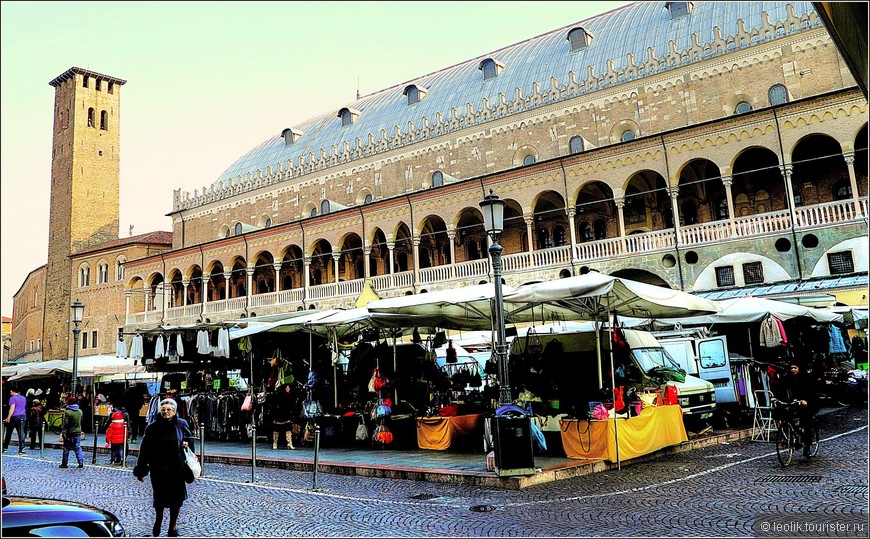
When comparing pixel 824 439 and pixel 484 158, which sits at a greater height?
pixel 484 158

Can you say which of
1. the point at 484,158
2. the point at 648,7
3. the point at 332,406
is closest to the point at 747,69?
the point at 648,7

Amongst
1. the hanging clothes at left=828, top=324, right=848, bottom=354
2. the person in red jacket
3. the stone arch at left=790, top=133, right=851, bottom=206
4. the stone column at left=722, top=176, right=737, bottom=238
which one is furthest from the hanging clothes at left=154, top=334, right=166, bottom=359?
the stone arch at left=790, top=133, right=851, bottom=206

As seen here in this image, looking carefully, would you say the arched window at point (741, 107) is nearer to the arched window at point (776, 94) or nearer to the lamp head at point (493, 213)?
the arched window at point (776, 94)

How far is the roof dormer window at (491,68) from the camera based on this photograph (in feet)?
124

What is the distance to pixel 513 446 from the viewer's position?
9.12 m

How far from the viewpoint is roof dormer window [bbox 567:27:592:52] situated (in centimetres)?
3453

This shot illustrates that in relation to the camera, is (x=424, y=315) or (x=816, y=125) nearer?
(x=424, y=315)

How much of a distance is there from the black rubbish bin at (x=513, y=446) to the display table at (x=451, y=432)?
3.26 meters

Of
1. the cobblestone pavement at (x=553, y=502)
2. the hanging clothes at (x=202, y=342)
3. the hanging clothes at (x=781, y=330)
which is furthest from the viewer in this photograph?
the hanging clothes at (x=202, y=342)

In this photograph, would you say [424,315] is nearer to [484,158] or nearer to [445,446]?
[445,446]

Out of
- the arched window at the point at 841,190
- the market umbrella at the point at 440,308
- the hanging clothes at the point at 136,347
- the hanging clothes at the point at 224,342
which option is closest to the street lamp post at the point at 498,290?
the market umbrella at the point at 440,308

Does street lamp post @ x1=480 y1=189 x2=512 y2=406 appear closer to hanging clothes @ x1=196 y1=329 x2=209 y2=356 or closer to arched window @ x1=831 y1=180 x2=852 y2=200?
hanging clothes @ x1=196 y1=329 x2=209 y2=356

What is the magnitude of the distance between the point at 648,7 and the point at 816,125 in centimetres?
1419

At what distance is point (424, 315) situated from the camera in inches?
490
